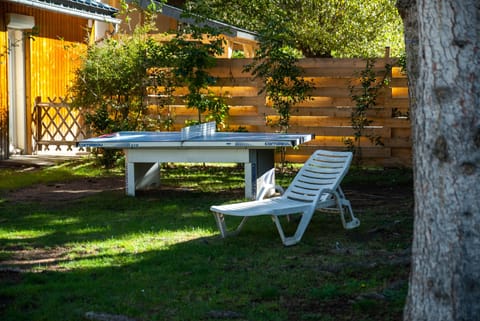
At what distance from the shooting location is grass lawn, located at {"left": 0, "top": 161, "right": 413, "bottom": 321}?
6.00m

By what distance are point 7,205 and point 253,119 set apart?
19.2 feet

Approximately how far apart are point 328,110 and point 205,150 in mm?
4604

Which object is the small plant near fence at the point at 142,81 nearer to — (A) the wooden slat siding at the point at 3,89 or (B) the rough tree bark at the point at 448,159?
(A) the wooden slat siding at the point at 3,89

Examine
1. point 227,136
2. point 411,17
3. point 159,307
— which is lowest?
point 159,307

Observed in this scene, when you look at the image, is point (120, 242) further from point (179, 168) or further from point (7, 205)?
point (179, 168)

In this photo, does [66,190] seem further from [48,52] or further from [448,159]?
[448,159]

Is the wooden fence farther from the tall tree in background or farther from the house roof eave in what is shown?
the tall tree in background

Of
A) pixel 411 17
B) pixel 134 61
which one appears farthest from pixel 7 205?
pixel 411 17

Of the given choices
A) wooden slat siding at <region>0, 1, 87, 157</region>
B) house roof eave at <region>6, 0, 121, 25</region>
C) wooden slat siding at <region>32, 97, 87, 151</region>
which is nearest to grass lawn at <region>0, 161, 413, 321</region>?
house roof eave at <region>6, 0, 121, 25</region>

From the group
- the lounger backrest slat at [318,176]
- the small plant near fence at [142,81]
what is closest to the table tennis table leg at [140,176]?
the small plant near fence at [142,81]

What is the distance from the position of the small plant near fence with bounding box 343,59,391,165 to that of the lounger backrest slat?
5.06m

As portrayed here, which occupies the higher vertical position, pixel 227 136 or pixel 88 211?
pixel 227 136

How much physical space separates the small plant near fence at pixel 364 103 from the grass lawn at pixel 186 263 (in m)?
3.06

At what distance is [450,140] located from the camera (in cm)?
455
